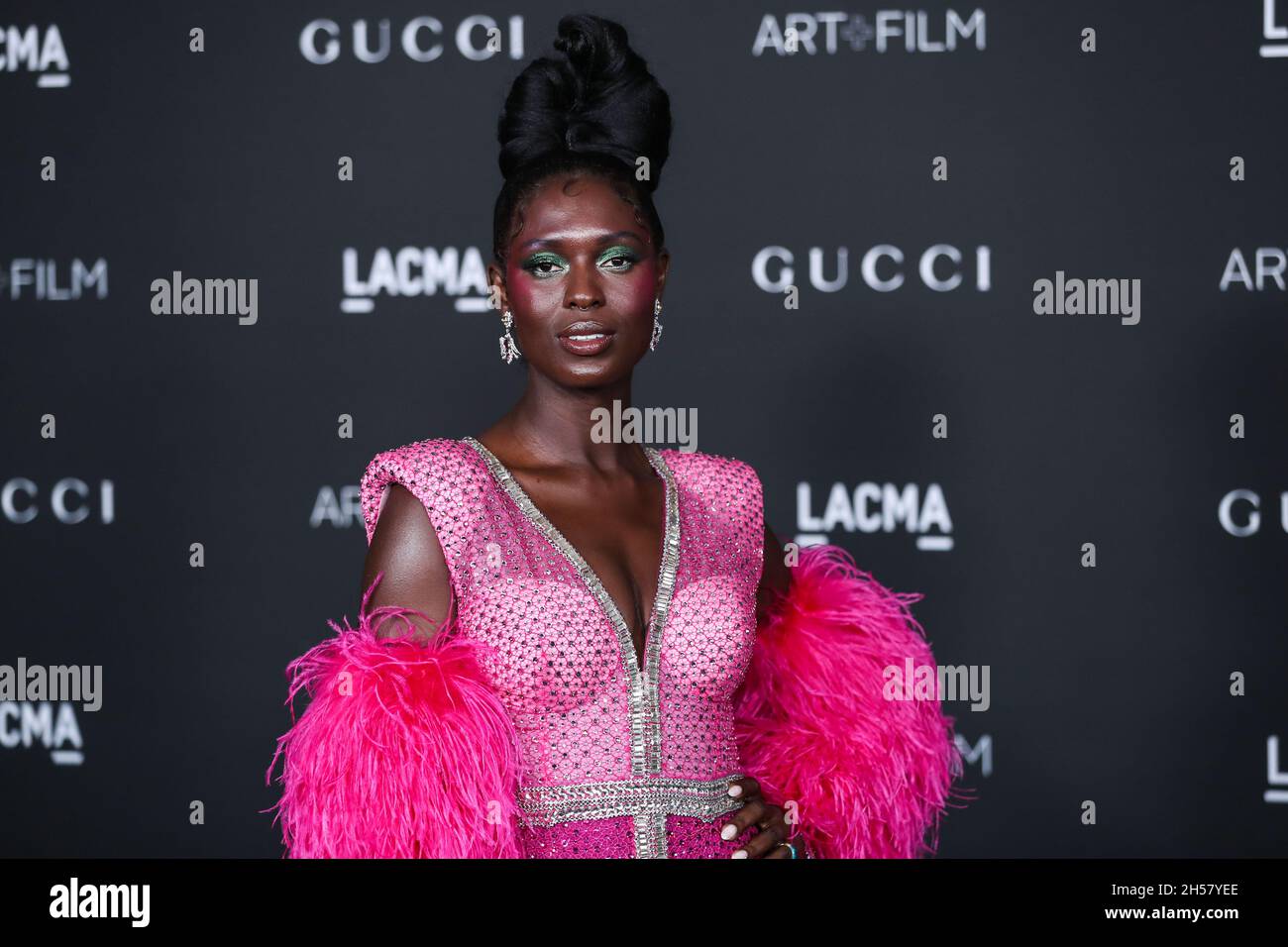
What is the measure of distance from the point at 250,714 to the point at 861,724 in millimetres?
1669

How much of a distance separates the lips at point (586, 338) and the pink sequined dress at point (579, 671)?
0.18m

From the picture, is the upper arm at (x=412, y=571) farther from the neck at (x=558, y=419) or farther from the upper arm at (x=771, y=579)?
the upper arm at (x=771, y=579)

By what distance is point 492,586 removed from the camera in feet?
5.63

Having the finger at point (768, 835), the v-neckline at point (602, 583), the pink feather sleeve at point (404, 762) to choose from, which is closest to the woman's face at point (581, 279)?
the v-neckline at point (602, 583)

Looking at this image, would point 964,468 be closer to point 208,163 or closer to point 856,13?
point 856,13

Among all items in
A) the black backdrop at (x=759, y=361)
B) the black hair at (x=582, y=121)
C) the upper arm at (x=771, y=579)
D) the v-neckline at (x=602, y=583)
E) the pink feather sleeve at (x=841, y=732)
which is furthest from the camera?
the black backdrop at (x=759, y=361)

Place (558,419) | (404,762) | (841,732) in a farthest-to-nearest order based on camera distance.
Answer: (841,732), (558,419), (404,762)

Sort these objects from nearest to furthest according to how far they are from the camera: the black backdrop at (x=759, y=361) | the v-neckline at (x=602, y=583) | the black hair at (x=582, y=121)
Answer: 1. the v-neckline at (x=602, y=583)
2. the black hair at (x=582, y=121)
3. the black backdrop at (x=759, y=361)

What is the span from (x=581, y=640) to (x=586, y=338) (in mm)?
393

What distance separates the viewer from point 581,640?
170 centimetres

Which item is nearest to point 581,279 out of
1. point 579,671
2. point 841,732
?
point 579,671

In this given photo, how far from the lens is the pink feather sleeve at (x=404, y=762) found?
64.1 inches

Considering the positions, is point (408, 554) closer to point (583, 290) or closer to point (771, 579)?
point (583, 290)

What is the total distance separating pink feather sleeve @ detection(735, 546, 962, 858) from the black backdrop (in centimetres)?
107
